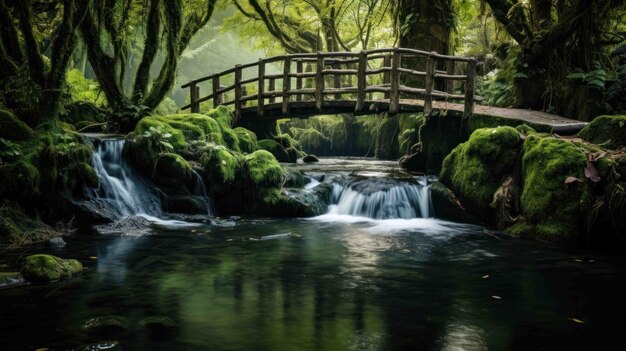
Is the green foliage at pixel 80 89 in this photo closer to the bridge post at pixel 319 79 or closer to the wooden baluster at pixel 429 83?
the bridge post at pixel 319 79

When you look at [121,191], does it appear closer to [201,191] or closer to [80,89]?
[201,191]

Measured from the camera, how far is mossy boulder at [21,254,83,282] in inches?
217

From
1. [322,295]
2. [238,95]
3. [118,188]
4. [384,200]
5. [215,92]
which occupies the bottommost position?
[322,295]

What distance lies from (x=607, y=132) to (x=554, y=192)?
1.74 metres

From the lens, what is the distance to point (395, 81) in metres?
12.8

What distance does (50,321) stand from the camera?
448 centimetres

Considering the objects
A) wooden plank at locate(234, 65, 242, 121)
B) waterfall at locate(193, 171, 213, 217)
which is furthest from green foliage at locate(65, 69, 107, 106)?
waterfall at locate(193, 171, 213, 217)

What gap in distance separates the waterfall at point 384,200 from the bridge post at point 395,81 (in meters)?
2.14

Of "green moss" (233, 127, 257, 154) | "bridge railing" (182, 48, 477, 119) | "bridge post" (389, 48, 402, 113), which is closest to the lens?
"bridge railing" (182, 48, 477, 119)

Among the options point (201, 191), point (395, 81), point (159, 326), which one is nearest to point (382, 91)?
point (395, 81)

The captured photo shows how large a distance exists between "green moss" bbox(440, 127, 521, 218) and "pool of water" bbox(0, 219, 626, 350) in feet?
4.37

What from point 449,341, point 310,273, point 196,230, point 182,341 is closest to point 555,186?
point 310,273

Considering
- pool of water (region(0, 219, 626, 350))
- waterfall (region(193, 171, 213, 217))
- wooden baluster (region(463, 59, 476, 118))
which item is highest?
wooden baluster (region(463, 59, 476, 118))

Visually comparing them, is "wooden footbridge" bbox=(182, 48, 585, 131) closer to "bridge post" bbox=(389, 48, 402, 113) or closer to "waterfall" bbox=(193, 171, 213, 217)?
"bridge post" bbox=(389, 48, 402, 113)
